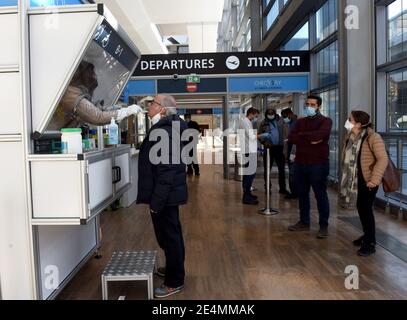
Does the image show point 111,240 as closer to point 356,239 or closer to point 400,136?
point 356,239

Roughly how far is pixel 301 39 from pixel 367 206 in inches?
267

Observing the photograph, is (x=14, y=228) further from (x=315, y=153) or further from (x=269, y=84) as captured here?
(x=269, y=84)

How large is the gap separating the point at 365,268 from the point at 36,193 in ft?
8.79

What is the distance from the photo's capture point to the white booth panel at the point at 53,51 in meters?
2.44

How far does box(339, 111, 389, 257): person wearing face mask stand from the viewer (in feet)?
12.0

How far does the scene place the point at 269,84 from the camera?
866 centimetres

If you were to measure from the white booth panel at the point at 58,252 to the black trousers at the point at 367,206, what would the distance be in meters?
2.51

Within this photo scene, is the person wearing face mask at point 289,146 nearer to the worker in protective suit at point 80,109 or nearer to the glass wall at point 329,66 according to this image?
the glass wall at point 329,66

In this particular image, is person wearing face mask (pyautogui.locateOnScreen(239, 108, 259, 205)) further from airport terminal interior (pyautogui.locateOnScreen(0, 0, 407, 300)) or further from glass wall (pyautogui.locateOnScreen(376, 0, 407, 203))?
glass wall (pyautogui.locateOnScreen(376, 0, 407, 203))

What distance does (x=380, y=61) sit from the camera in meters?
5.96

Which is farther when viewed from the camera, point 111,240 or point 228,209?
point 228,209

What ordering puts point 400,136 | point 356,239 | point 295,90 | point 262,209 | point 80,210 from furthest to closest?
point 295,90, point 262,209, point 400,136, point 356,239, point 80,210

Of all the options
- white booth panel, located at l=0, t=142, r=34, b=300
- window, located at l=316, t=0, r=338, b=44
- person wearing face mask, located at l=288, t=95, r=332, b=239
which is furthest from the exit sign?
white booth panel, located at l=0, t=142, r=34, b=300
